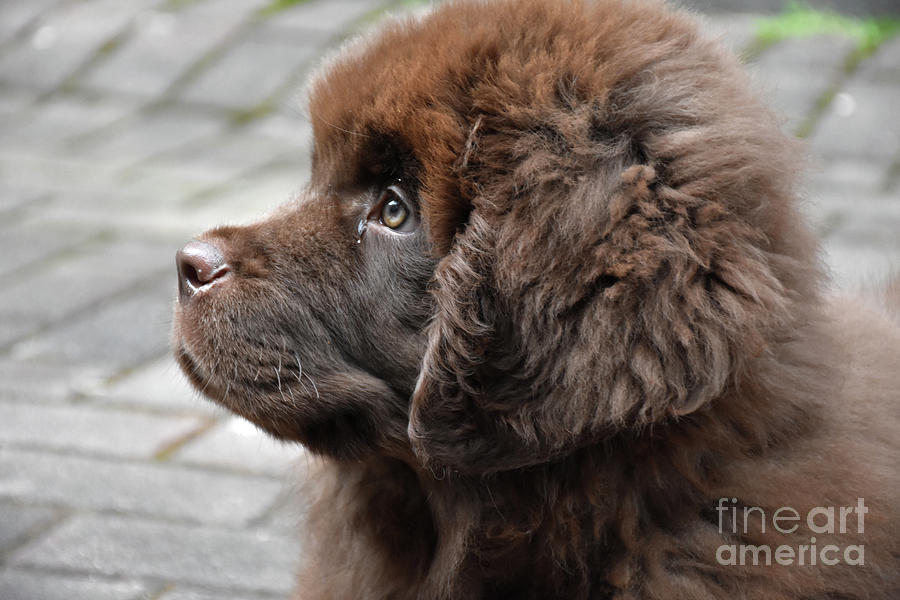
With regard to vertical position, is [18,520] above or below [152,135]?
above

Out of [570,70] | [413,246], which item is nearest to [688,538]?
[413,246]

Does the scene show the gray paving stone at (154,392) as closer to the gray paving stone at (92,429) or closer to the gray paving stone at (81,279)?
the gray paving stone at (92,429)

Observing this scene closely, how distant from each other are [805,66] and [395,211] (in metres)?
6.83

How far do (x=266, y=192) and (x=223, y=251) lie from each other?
4885 mm

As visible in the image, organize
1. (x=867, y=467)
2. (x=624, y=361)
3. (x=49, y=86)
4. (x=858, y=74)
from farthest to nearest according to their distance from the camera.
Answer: (x=49, y=86), (x=858, y=74), (x=867, y=467), (x=624, y=361)

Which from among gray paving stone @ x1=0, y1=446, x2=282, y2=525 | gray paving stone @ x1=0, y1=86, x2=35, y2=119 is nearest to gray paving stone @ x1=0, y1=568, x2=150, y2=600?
gray paving stone @ x1=0, y1=446, x2=282, y2=525

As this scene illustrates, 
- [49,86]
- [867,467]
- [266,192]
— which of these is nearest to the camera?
[867,467]

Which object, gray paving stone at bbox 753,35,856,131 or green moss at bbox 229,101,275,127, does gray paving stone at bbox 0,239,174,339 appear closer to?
green moss at bbox 229,101,275,127

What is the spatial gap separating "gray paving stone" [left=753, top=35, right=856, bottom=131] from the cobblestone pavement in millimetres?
23

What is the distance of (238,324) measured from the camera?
2.84 metres

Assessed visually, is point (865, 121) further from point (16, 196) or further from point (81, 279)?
point (16, 196)

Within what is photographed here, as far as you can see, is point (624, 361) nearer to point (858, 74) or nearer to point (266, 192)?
point (266, 192)

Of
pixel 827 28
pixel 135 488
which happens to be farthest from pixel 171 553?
pixel 827 28

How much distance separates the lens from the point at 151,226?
7.25m
